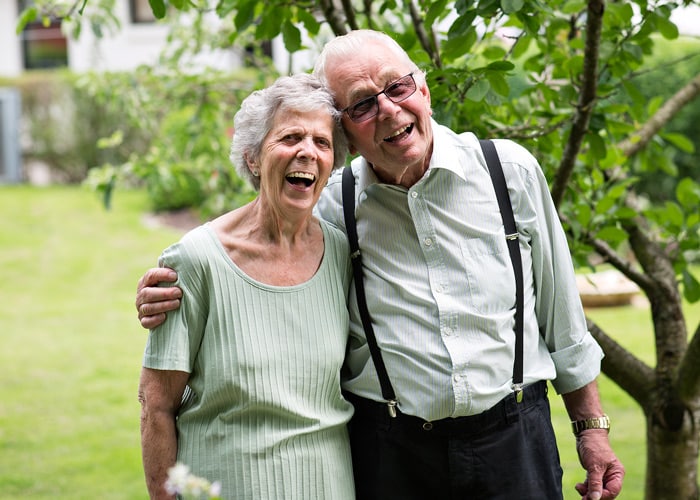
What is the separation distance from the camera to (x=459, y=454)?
2.45 meters

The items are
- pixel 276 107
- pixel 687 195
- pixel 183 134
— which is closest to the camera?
pixel 276 107

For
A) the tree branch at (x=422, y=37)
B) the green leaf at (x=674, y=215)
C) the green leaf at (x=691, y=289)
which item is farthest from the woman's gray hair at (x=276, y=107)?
the green leaf at (x=691, y=289)

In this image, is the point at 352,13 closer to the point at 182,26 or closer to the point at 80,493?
the point at 182,26

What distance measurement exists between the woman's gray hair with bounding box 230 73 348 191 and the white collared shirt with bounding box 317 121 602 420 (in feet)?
0.85

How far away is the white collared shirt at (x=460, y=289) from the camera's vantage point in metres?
2.45

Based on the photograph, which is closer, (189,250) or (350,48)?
(189,250)

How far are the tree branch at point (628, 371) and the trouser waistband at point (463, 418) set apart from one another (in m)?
1.31

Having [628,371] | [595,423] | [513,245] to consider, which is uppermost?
[513,245]

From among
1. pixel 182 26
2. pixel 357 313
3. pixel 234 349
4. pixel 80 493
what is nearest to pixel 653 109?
pixel 357 313

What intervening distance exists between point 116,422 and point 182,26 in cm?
299

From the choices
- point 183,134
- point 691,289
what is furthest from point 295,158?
point 183,134

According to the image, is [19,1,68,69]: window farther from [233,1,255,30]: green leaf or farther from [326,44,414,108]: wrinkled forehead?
[326,44,414,108]: wrinkled forehead

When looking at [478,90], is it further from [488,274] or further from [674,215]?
[674,215]

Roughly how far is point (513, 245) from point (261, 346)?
2.37ft
